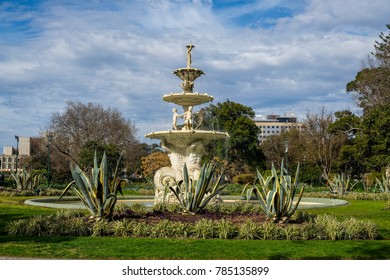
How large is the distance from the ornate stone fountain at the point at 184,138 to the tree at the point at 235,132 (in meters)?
28.5

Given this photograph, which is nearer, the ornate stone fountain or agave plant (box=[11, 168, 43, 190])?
the ornate stone fountain

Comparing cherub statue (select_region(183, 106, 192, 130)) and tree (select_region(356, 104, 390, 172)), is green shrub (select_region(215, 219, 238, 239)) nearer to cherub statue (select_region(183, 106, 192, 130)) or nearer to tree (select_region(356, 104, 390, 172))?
cherub statue (select_region(183, 106, 192, 130))

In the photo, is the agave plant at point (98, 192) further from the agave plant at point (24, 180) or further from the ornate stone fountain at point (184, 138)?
the agave plant at point (24, 180)

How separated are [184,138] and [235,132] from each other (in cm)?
3168

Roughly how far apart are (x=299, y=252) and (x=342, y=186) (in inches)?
808

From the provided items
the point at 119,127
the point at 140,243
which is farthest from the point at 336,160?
the point at 140,243

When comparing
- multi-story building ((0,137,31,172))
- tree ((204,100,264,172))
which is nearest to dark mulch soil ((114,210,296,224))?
tree ((204,100,264,172))

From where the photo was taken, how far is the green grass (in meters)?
8.18

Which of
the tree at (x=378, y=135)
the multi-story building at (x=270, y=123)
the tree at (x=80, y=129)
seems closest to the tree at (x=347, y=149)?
the tree at (x=378, y=135)

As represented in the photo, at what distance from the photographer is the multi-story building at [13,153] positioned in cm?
7194

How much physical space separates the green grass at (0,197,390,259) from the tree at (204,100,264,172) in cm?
3927

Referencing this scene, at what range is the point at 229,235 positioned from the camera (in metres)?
9.92

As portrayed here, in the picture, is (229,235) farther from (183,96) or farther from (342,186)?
(342,186)

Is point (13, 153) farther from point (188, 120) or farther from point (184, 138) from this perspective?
point (184, 138)
